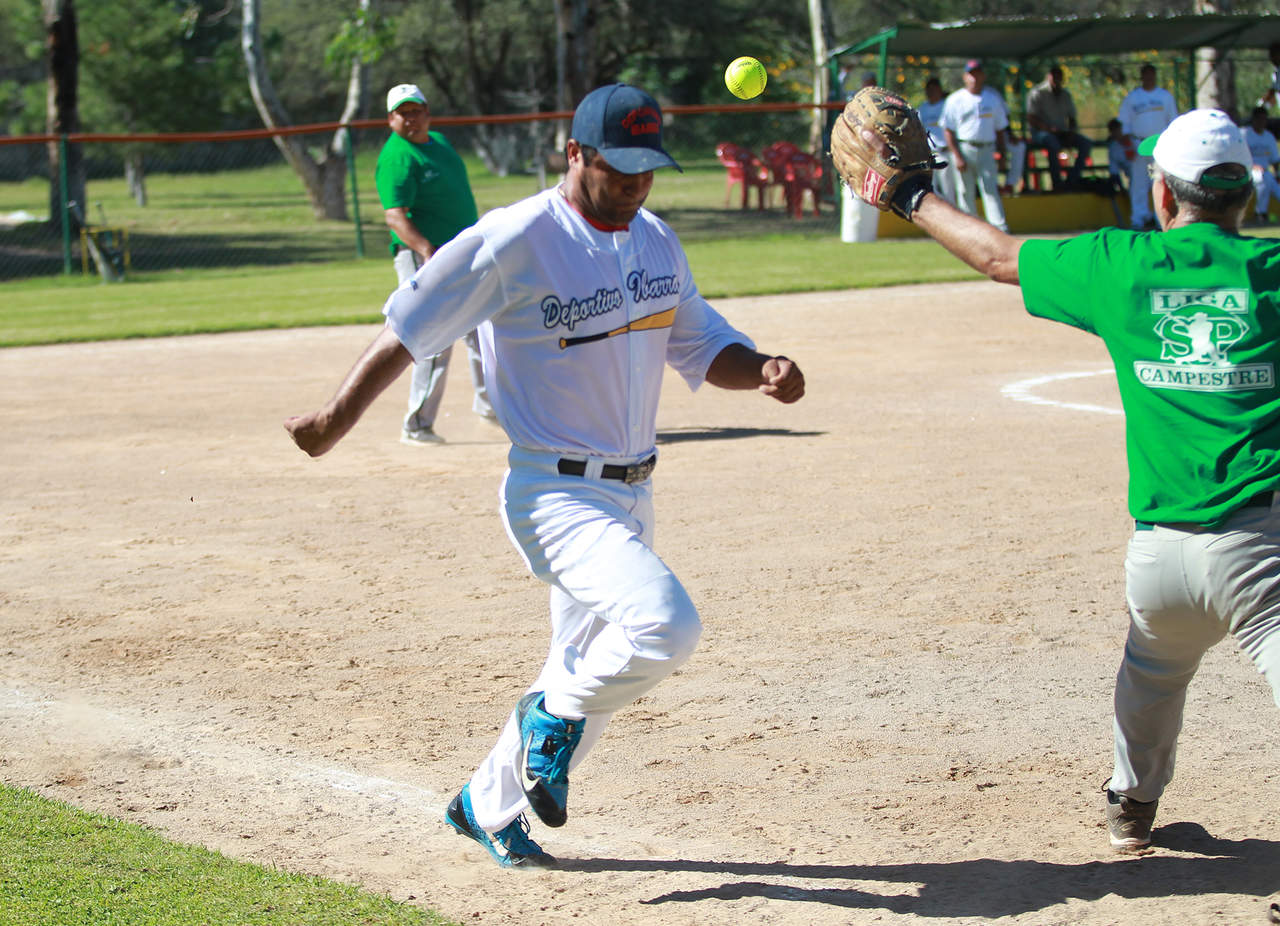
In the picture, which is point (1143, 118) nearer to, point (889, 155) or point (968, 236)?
point (889, 155)

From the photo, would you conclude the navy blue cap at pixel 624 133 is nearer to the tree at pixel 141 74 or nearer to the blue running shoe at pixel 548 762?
the blue running shoe at pixel 548 762

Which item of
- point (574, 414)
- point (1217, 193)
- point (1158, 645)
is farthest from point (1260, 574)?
point (574, 414)

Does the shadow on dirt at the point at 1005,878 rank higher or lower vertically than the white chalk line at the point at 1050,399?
higher

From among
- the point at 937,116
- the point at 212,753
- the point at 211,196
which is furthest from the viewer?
the point at 211,196

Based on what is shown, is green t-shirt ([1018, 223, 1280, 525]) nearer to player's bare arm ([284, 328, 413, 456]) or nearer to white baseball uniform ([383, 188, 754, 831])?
white baseball uniform ([383, 188, 754, 831])

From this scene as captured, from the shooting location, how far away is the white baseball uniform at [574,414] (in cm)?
373

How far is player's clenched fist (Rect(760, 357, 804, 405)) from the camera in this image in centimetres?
411

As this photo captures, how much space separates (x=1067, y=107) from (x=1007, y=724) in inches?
816

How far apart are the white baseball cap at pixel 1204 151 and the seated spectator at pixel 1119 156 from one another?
20132mm

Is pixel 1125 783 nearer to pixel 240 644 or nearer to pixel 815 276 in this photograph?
pixel 240 644

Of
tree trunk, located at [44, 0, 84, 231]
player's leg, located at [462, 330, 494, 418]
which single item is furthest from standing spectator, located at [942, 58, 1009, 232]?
tree trunk, located at [44, 0, 84, 231]

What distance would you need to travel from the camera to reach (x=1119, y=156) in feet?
77.0

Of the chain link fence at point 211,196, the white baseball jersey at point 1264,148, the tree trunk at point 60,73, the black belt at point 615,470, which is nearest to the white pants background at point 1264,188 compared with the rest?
the white baseball jersey at point 1264,148

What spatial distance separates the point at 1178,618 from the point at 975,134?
17793 millimetres
